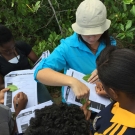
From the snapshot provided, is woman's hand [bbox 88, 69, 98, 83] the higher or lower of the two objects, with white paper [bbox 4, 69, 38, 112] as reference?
higher

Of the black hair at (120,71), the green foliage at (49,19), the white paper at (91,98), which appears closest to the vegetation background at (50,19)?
the green foliage at (49,19)

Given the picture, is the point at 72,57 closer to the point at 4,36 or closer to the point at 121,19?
the point at 4,36

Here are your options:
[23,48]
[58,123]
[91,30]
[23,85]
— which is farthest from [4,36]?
[58,123]

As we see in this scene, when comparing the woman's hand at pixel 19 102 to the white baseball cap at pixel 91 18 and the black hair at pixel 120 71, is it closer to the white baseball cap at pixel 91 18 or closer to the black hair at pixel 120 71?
the white baseball cap at pixel 91 18

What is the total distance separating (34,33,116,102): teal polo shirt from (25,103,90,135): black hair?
42 cm

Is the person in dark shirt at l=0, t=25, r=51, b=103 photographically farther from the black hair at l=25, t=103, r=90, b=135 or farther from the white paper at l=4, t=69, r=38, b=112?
the black hair at l=25, t=103, r=90, b=135

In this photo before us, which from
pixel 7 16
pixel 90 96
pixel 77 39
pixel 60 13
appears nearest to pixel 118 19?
pixel 60 13

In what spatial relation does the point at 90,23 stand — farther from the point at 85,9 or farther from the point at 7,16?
the point at 7,16

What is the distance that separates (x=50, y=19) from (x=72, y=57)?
1.62 m

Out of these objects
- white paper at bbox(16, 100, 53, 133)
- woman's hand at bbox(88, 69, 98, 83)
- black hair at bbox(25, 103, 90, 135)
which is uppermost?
black hair at bbox(25, 103, 90, 135)

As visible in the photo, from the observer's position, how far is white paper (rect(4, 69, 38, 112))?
1668mm

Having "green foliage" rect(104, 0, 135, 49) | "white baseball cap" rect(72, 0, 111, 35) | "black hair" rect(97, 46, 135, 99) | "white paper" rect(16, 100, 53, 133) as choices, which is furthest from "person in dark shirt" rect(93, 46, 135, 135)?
"green foliage" rect(104, 0, 135, 49)

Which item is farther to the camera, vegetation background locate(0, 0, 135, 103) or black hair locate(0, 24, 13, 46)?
vegetation background locate(0, 0, 135, 103)

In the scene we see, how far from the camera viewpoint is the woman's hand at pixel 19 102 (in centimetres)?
161
